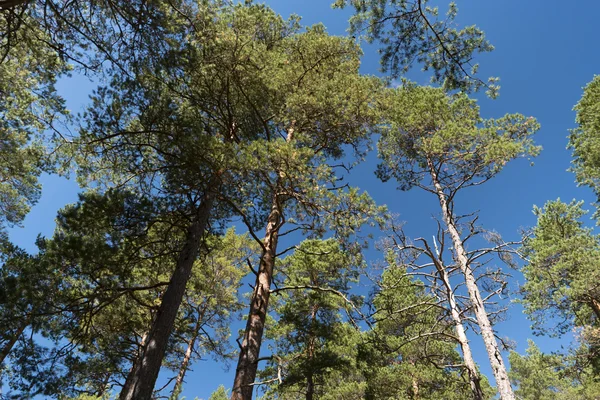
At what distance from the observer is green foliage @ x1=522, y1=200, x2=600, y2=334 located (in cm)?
1073

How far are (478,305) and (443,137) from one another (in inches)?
176

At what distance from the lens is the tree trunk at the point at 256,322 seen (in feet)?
16.0

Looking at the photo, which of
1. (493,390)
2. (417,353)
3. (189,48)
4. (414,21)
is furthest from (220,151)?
(493,390)

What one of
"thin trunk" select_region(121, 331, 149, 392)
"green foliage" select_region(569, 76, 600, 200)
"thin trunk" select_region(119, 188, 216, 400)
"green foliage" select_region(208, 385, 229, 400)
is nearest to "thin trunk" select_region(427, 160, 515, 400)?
"thin trunk" select_region(119, 188, 216, 400)

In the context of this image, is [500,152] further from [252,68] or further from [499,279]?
[252,68]

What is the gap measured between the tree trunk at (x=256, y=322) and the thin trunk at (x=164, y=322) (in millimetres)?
1304

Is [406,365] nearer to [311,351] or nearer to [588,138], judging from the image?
[311,351]

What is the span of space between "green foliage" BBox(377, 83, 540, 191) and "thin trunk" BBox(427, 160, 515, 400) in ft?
1.55

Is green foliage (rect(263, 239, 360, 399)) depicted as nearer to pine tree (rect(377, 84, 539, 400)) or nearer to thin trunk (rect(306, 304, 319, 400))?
thin trunk (rect(306, 304, 319, 400))

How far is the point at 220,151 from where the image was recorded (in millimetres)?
5320

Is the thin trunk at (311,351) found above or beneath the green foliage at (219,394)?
beneath

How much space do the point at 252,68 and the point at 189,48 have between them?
153 cm

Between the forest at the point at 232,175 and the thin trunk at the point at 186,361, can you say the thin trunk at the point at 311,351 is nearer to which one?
the forest at the point at 232,175

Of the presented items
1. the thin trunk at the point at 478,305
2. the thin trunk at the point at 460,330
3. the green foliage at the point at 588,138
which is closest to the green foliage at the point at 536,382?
the green foliage at the point at 588,138
